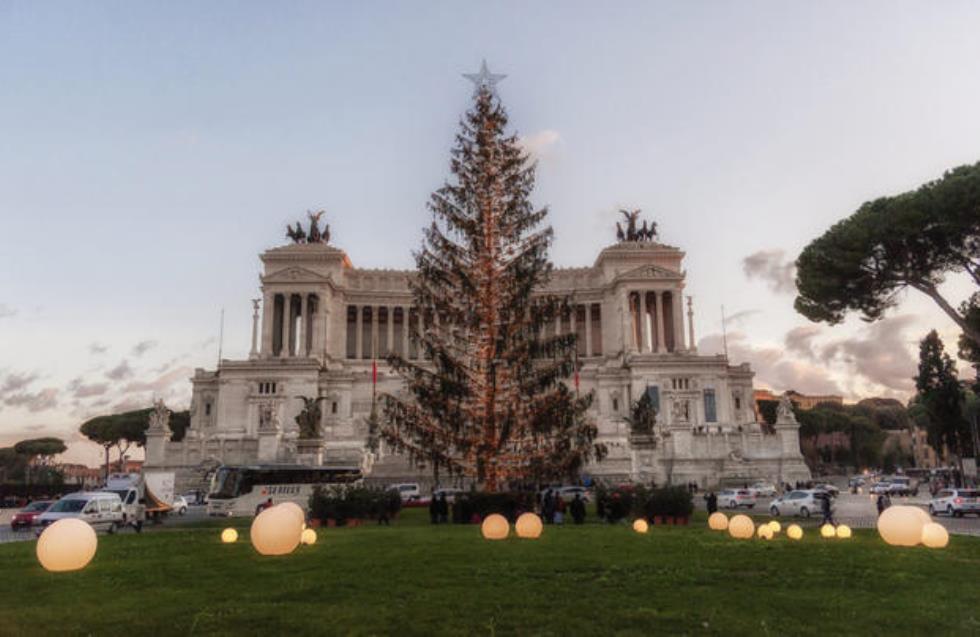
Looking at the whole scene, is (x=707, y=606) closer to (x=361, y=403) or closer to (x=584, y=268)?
(x=361, y=403)

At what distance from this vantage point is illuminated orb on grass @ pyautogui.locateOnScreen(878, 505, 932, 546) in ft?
49.5

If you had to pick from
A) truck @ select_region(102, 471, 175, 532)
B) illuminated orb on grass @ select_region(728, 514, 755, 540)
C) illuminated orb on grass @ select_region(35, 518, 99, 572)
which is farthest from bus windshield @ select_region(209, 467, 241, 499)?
illuminated orb on grass @ select_region(728, 514, 755, 540)

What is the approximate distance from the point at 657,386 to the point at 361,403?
31.4 m

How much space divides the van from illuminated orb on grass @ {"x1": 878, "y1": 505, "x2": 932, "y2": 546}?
25.6m

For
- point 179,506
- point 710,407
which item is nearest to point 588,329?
point 710,407

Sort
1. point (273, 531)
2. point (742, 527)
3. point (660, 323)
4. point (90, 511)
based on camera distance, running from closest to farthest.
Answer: point (273, 531) → point (742, 527) → point (90, 511) → point (660, 323)

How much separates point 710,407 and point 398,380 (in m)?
32.7

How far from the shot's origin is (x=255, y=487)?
123ft

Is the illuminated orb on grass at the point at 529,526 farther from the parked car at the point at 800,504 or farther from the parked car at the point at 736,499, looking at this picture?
the parked car at the point at 736,499

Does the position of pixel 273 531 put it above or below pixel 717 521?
above

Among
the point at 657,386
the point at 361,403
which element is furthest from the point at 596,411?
the point at 361,403

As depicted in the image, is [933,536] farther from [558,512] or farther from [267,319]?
[267,319]

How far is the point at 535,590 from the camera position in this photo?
11.4 m

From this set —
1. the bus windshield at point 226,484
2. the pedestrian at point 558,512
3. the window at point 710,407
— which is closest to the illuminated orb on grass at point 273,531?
the pedestrian at point 558,512
